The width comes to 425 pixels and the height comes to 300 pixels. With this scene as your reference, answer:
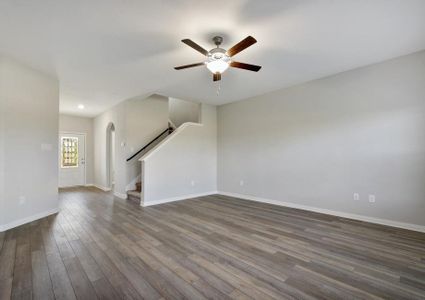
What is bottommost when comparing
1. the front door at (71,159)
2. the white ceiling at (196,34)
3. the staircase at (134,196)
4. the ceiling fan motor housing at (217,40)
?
the staircase at (134,196)

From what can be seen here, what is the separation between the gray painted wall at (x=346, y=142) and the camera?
10.6 feet

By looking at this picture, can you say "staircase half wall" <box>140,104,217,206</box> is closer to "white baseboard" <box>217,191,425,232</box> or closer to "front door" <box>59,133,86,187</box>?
"white baseboard" <box>217,191,425,232</box>

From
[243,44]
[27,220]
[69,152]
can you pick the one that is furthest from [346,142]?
[69,152]

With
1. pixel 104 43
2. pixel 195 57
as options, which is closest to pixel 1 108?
pixel 104 43

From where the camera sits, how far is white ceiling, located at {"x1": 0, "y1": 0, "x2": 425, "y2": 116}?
2135mm

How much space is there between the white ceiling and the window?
4.29 metres

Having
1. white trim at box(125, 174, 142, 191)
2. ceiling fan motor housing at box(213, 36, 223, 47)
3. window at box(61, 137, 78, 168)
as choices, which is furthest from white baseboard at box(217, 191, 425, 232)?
window at box(61, 137, 78, 168)

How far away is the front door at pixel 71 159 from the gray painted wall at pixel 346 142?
20.5 ft

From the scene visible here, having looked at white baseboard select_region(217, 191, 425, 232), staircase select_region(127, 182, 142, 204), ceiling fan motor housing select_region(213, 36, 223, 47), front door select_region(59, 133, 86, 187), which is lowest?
white baseboard select_region(217, 191, 425, 232)

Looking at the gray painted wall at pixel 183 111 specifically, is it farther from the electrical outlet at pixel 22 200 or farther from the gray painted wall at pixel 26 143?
Result: the electrical outlet at pixel 22 200

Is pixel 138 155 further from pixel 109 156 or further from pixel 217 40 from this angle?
pixel 217 40

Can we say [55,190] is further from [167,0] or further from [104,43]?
[167,0]

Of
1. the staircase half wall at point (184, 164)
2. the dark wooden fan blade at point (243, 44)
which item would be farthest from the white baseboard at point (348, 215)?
the dark wooden fan blade at point (243, 44)

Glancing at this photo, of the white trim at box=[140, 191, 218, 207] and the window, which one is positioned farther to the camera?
the window
